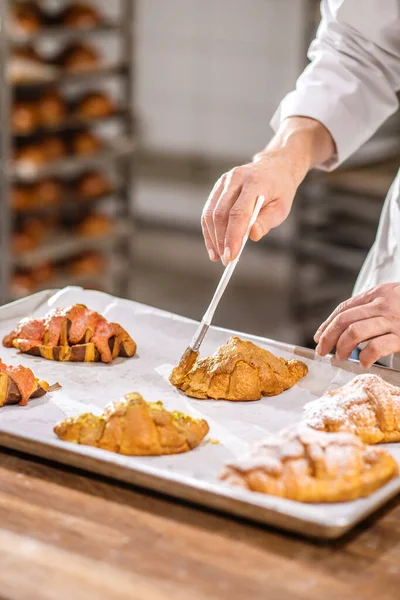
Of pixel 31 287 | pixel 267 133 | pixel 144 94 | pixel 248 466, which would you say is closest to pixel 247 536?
pixel 248 466

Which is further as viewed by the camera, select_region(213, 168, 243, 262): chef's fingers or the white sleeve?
the white sleeve

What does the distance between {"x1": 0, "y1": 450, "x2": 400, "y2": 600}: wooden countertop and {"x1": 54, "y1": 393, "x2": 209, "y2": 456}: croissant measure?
0.08 meters

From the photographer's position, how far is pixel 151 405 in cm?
132

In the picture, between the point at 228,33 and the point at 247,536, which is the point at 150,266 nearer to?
the point at 228,33

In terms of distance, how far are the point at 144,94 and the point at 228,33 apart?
29.3 inches

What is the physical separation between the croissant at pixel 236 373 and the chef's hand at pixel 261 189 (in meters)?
0.18

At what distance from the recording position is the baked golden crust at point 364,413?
1332 millimetres

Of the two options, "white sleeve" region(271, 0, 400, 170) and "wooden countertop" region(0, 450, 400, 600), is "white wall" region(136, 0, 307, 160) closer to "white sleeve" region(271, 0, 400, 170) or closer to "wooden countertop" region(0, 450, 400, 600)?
"white sleeve" region(271, 0, 400, 170)

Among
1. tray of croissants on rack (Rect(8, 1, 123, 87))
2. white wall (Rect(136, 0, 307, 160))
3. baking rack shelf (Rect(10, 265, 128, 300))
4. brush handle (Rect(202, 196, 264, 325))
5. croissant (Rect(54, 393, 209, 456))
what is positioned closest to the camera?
croissant (Rect(54, 393, 209, 456))

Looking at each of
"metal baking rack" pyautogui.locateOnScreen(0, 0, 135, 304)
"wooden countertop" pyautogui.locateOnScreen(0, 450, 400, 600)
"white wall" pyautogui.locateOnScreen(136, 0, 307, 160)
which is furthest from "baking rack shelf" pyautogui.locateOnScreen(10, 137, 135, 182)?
"wooden countertop" pyautogui.locateOnScreen(0, 450, 400, 600)

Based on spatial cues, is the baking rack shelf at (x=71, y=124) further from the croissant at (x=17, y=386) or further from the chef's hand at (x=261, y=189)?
the croissant at (x=17, y=386)

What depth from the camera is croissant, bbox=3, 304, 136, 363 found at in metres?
1.69

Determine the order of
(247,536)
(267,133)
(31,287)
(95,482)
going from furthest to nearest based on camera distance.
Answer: (267,133)
(31,287)
(95,482)
(247,536)

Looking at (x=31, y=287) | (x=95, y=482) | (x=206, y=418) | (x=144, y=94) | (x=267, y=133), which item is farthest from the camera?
(x=144, y=94)
